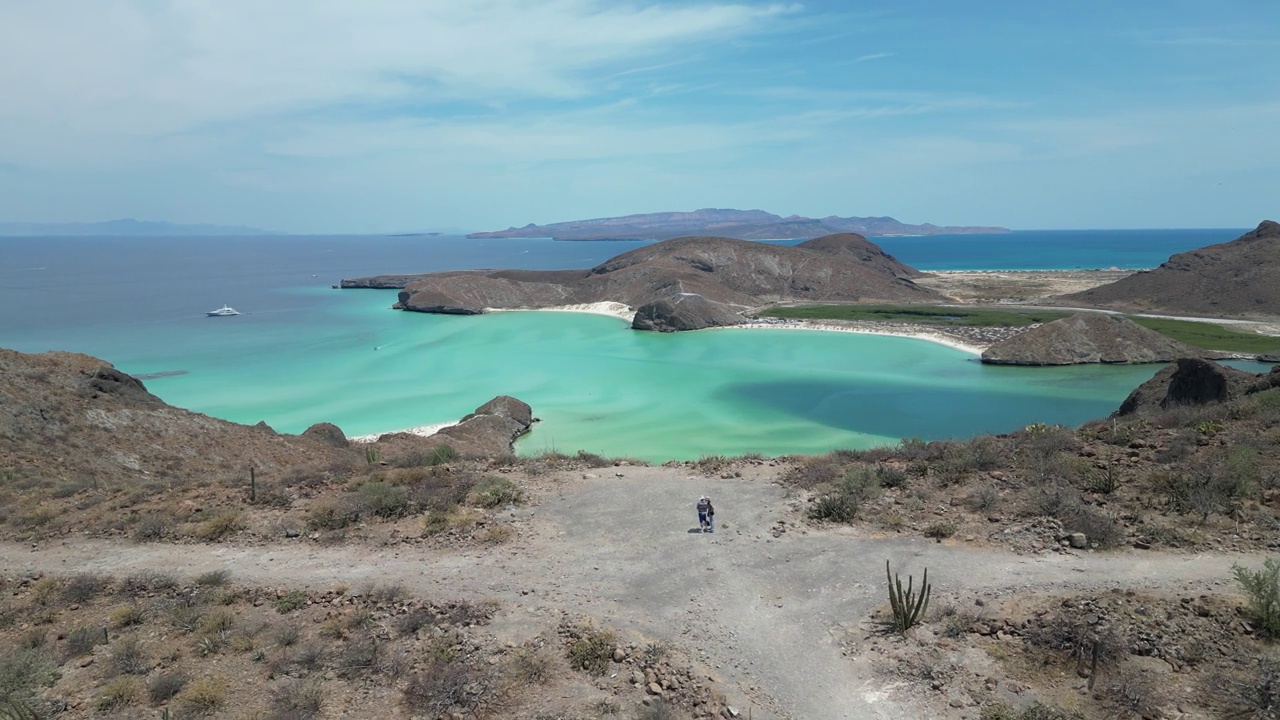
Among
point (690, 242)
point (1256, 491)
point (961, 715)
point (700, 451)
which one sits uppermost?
point (690, 242)

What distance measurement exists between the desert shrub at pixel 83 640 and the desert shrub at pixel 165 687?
5.27ft

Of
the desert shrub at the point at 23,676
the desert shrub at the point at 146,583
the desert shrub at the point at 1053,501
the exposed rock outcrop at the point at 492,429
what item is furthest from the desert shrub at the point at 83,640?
the exposed rock outcrop at the point at 492,429

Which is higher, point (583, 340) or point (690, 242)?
point (690, 242)

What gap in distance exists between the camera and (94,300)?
8994 cm

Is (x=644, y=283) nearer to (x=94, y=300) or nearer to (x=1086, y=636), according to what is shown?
(x=94, y=300)

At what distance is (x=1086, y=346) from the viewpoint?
47969 millimetres

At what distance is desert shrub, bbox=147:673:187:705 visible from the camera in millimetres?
8555

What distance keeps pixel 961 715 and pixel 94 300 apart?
10992cm

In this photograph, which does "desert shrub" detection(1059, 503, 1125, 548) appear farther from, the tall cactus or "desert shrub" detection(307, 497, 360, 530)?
"desert shrub" detection(307, 497, 360, 530)

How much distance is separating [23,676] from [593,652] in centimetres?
698

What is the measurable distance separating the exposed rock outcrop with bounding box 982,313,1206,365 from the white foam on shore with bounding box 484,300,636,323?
38.4 metres

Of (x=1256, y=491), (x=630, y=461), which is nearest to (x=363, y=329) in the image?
(x=630, y=461)

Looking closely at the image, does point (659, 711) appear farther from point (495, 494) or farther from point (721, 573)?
point (495, 494)

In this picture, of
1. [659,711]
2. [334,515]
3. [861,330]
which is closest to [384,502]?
[334,515]
